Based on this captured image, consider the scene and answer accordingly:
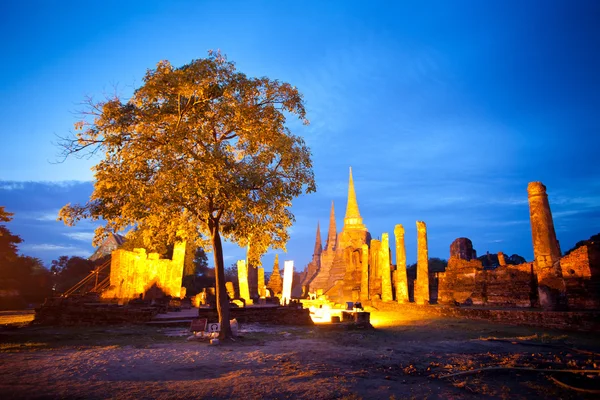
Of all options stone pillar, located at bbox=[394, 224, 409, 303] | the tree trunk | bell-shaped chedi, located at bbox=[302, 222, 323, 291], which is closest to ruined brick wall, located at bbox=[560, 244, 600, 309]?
stone pillar, located at bbox=[394, 224, 409, 303]

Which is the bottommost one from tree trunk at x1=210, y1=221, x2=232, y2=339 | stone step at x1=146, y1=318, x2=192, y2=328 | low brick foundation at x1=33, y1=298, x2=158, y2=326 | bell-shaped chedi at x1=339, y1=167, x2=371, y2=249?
stone step at x1=146, y1=318, x2=192, y2=328

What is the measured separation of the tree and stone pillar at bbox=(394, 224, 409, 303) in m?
16.3

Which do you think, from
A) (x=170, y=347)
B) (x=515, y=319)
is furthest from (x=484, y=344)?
(x=170, y=347)

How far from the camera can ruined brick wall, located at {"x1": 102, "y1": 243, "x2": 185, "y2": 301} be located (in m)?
19.2

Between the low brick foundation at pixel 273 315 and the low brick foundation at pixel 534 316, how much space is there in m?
7.64

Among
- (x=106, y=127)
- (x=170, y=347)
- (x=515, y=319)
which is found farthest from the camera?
(x=515, y=319)

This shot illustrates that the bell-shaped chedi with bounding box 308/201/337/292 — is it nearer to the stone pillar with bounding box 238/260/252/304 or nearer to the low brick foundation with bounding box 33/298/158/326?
the stone pillar with bounding box 238/260/252/304

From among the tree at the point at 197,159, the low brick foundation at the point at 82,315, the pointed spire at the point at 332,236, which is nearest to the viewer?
the tree at the point at 197,159

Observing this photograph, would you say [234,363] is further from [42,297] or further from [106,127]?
[42,297]

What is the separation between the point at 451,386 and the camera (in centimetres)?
537

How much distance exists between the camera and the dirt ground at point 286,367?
492 cm

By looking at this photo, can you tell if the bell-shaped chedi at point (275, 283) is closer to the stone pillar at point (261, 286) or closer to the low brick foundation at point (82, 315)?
the stone pillar at point (261, 286)

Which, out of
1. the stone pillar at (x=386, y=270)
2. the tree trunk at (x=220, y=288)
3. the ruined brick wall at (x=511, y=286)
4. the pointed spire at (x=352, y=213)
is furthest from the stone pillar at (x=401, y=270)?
the pointed spire at (x=352, y=213)

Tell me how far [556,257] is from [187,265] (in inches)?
1129
